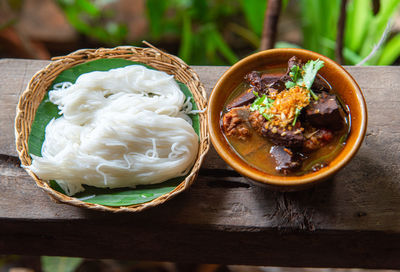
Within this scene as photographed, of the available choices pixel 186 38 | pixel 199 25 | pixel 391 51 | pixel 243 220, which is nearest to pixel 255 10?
pixel 186 38

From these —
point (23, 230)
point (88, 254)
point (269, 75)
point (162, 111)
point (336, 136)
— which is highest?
point (269, 75)

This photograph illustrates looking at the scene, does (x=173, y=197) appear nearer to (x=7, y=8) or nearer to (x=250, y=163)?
(x=250, y=163)

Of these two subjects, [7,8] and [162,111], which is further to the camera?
[7,8]

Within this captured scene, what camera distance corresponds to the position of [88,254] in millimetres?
2359

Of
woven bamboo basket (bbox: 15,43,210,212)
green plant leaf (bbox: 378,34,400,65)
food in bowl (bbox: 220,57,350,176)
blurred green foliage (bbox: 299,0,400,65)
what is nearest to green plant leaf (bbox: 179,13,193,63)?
blurred green foliage (bbox: 299,0,400,65)

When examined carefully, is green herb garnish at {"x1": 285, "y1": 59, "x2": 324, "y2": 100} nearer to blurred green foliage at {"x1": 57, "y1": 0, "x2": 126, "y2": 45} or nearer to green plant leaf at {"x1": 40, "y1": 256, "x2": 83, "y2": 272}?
green plant leaf at {"x1": 40, "y1": 256, "x2": 83, "y2": 272}

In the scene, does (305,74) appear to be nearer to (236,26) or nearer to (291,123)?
(291,123)

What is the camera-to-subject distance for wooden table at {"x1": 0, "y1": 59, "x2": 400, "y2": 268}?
2059mm

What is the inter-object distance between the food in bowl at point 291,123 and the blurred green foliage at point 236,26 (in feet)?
4.38

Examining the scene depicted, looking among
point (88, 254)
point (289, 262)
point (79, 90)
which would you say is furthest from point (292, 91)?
point (88, 254)

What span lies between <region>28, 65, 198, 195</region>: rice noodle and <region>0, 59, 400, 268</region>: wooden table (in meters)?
0.18

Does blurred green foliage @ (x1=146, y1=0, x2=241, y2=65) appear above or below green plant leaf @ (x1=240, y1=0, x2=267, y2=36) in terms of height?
below

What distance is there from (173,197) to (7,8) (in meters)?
3.04

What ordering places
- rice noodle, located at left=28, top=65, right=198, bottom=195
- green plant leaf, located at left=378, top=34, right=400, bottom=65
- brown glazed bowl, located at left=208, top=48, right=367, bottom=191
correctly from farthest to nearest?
green plant leaf, located at left=378, top=34, right=400, bottom=65
rice noodle, located at left=28, top=65, right=198, bottom=195
brown glazed bowl, located at left=208, top=48, right=367, bottom=191
